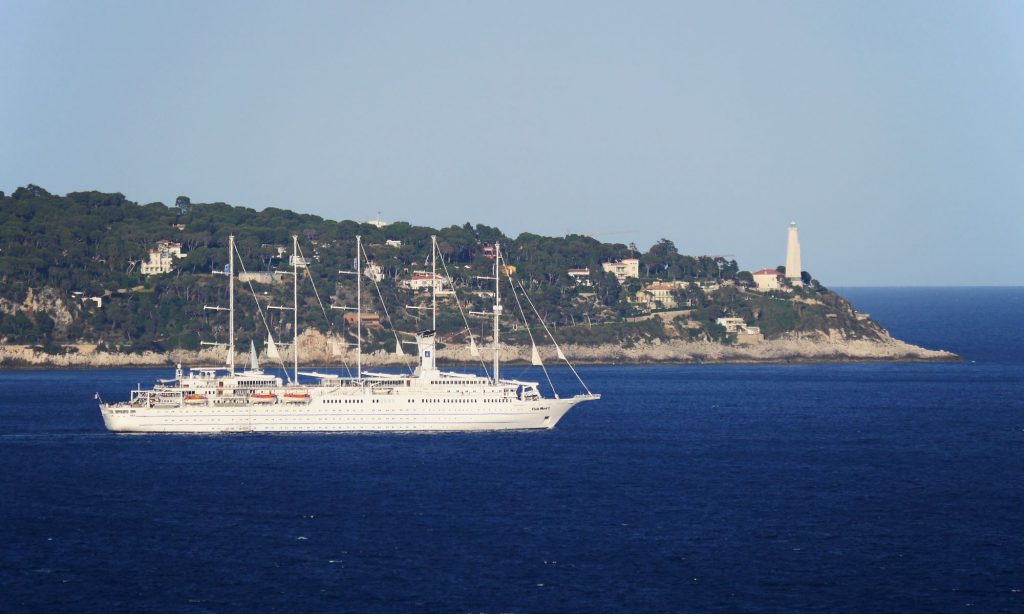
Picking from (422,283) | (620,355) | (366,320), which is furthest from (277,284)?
(620,355)

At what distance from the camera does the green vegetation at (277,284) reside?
12862 centimetres

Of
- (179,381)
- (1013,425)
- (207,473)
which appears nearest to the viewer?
(207,473)

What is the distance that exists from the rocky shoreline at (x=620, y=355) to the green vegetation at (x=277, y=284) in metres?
1.94

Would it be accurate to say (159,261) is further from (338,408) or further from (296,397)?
(338,408)

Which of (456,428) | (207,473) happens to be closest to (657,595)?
(207,473)

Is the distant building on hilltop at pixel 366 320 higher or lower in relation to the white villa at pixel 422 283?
lower

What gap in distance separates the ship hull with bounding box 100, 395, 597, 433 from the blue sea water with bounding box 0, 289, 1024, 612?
1.26 meters

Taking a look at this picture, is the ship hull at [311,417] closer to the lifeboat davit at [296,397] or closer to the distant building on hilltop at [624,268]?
the lifeboat davit at [296,397]

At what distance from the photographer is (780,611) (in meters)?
35.8

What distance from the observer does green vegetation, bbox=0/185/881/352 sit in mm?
128625

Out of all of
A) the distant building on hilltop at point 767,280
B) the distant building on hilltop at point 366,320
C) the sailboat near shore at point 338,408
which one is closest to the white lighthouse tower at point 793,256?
the distant building on hilltop at point 767,280

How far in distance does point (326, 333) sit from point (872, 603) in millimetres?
92761

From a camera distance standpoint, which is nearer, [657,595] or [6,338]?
[657,595]

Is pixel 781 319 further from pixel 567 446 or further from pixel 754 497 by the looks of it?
pixel 754 497
